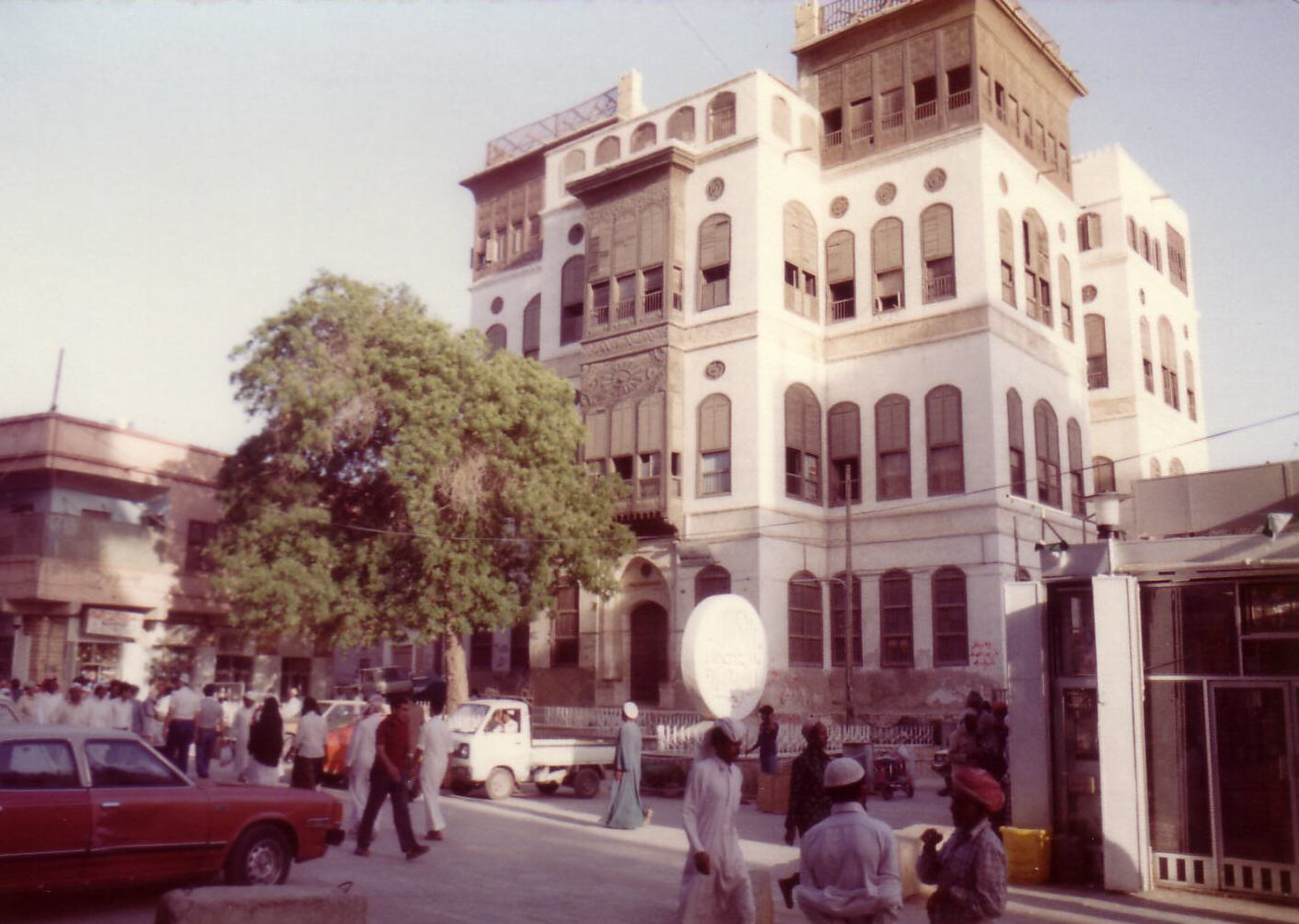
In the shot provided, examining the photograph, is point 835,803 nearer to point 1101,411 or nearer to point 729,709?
point 729,709

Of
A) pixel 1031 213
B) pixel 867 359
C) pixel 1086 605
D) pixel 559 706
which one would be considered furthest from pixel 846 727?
pixel 1031 213

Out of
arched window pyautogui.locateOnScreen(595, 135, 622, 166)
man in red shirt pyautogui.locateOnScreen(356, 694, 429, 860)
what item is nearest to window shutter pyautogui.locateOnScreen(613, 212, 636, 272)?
arched window pyautogui.locateOnScreen(595, 135, 622, 166)

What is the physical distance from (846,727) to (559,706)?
29.0ft

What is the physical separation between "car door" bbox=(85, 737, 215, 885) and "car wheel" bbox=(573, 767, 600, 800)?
38.4ft

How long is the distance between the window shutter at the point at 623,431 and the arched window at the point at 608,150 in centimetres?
855

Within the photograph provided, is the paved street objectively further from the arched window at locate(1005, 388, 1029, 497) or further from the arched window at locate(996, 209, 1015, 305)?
the arched window at locate(996, 209, 1015, 305)

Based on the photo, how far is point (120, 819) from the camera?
926 cm

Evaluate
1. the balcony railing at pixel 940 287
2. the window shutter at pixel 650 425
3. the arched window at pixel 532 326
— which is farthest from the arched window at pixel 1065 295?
the arched window at pixel 532 326

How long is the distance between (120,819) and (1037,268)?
98.8 feet

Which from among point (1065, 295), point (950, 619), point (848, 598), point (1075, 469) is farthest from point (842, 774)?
point (1065, 295)

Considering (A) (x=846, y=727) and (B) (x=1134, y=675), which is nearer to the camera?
(B) (x=1134, y=675)

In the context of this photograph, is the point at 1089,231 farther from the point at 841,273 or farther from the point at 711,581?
the point at 711,581

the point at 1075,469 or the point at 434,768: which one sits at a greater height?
the point at 1075,469

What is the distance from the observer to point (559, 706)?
32.0 metres
